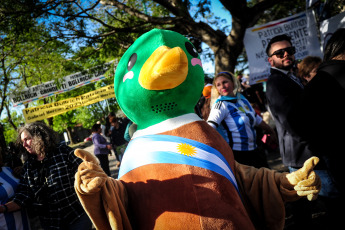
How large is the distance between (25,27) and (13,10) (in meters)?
0.31

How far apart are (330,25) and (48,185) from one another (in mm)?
5426

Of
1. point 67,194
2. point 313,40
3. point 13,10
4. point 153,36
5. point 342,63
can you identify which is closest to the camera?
point 153,36

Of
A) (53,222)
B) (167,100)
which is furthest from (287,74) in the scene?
(53,222)

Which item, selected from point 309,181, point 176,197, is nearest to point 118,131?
point 176,197

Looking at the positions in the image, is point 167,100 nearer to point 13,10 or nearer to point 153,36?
point 153,36

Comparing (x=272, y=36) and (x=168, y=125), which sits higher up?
(x=272, y=36)

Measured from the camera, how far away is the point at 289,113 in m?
1.84

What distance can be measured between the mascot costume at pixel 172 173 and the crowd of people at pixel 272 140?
67 centimetres

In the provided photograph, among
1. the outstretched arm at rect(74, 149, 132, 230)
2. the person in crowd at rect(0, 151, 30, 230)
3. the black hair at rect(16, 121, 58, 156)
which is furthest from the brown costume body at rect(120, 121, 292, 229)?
the person in crowd at rect(0, 151, 30, 230)

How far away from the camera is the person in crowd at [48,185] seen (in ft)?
7.41

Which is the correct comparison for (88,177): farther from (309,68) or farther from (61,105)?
(61,105)

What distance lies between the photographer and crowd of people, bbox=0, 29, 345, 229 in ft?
5.69

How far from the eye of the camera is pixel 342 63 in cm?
170

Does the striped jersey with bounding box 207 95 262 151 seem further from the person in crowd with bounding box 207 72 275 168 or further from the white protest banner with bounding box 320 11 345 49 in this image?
the white protest banner with bounding box 320 11 345 49
